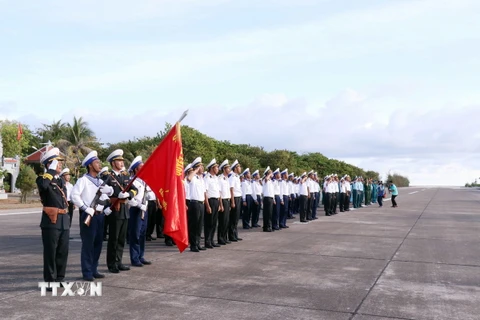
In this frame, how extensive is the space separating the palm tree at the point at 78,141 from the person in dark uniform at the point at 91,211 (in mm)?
36369

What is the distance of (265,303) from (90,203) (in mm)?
3024

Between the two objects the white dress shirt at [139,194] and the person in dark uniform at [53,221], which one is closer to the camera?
the person in dark uniform at [53,221]

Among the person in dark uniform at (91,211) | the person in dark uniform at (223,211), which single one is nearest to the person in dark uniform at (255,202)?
the person in dark uniform at (223,211)

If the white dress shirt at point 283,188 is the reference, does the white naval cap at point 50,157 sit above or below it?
above

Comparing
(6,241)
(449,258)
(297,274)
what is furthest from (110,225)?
(449,258)

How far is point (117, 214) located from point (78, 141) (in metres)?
43.3

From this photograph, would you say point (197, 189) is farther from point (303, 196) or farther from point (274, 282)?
point (303, 196)

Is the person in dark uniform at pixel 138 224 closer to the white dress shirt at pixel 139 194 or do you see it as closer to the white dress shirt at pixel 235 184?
the white dress shirt at pixel 139 194

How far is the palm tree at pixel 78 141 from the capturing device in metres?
45.0

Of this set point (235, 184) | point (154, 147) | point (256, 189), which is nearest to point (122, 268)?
point (235, 184)

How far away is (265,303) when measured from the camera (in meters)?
6.19

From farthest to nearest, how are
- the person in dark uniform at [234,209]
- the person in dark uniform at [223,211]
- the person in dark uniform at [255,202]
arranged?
the person in dark uniform at [255,202] → the person in dark uniform at [234,209] → the person in dark uniform at [223,211]

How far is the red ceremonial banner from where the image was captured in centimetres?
781

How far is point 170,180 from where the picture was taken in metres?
7.89
